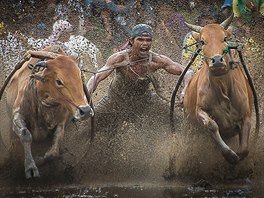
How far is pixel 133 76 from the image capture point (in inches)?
483

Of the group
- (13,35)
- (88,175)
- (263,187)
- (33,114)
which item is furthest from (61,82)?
(13,35)

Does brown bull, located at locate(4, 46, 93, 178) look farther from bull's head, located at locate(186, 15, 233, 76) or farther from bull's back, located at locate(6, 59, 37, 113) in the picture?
bull's head, located at locate(186, 15, 233, 76)

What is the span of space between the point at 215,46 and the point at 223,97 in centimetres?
64

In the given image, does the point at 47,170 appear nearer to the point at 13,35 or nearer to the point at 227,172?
the point at 227,172

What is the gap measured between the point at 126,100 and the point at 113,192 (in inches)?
77.1

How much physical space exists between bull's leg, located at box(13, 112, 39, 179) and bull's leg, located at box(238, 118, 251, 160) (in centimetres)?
226

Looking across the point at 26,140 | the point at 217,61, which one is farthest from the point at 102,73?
the point at 217,61

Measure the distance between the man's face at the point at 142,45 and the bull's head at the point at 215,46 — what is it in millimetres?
1097

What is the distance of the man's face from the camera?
12.1m

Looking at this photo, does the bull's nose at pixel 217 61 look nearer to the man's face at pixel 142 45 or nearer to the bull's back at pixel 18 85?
→ the man's face at pixel 142 45

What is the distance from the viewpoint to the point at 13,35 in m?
17.5

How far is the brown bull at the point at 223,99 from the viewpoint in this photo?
1088 centimetres

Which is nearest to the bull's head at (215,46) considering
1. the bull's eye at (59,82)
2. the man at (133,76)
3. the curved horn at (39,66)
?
the man at (133,76)

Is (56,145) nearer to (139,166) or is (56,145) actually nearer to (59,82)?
(59,82)
